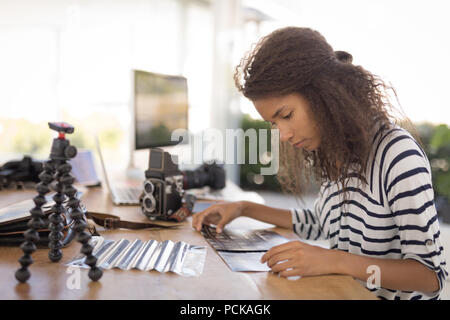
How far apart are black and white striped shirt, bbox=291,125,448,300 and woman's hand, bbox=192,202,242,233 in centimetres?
27

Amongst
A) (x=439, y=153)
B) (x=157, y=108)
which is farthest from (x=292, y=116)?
(x=439, y=153)

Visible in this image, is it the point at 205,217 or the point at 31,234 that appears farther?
the point at 205,217

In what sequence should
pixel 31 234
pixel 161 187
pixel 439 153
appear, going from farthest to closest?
pixel 439 153 → pixel 161 187 → pixel 31 234

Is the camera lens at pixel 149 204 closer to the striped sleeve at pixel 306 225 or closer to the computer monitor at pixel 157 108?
the striped sleeve at pixel 306 225

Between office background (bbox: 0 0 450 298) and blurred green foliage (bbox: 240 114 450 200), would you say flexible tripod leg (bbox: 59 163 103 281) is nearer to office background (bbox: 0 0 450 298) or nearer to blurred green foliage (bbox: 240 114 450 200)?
blurred green foliage (bbox: 240 114 450 200)

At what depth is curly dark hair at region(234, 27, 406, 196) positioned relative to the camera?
1012mm

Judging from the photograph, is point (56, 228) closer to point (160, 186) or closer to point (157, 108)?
point (160, 186)

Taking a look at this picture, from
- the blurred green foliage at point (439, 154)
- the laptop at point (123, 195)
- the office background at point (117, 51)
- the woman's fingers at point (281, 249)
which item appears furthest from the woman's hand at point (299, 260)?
the office background at point (117, 51)

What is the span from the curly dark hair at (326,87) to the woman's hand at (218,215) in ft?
1.17

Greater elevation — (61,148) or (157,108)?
(157,108)

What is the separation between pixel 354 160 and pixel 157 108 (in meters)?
1.21

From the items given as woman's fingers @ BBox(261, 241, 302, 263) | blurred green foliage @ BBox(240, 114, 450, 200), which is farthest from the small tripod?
blurred green foliage @ BBox(240, 114, 450, 200)

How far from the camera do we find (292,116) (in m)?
1.06
